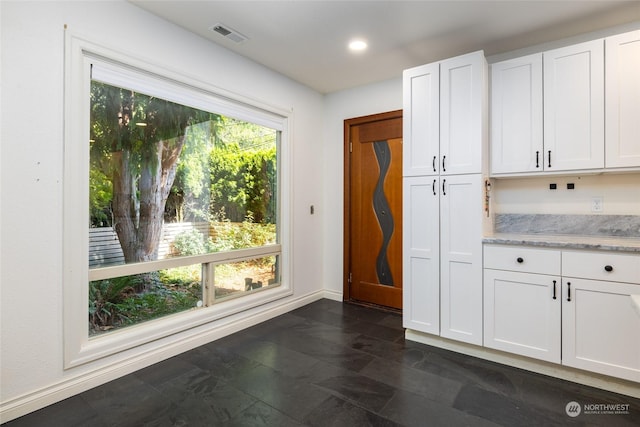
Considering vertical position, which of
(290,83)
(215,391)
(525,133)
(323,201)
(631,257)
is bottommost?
(215,391)

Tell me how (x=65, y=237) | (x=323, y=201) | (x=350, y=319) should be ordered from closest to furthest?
(x=65, y=237) → (x=350, y=319) → (x=323, y=201)

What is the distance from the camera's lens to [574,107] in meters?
2.34

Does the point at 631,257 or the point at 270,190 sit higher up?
the point at 270,190

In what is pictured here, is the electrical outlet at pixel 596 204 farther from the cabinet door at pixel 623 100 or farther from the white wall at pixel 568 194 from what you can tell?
the cabinet door at pixel 623 100

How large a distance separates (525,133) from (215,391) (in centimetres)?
299

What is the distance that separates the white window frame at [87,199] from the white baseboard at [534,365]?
1.81 metres

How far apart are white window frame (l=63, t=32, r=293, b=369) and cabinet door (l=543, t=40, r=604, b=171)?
8.62 ft

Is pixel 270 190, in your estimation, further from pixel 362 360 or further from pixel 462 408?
pixel 462 408

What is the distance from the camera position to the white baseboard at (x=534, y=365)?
2048 millimetres

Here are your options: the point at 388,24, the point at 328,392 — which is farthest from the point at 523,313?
the point at 388,24

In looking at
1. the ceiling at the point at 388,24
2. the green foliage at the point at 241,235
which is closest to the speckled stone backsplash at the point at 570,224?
the ceiling at the point at 388,24

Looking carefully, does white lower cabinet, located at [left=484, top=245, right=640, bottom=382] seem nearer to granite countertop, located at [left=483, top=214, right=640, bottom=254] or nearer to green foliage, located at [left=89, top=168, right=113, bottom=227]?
granite countertop, located at [left=483, top=214, right=640, bottom=254]

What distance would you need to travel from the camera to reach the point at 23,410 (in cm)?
179

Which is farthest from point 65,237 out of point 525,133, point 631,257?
point 631,257
